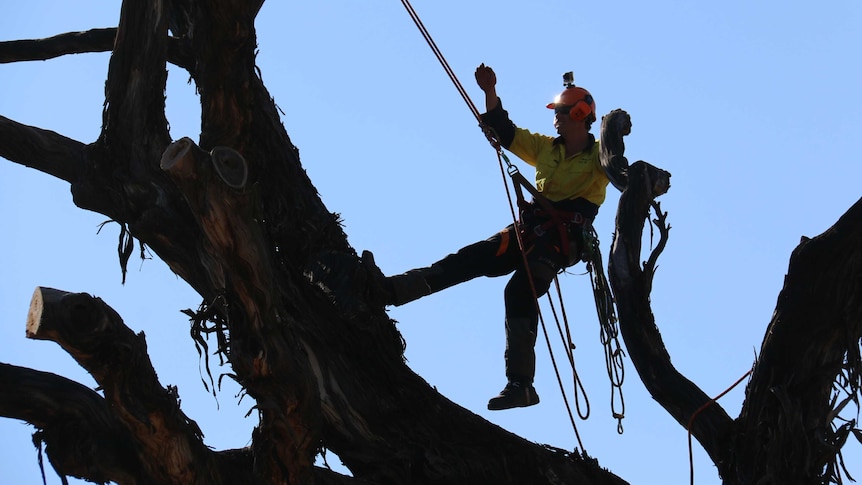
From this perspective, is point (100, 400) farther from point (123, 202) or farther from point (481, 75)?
point (481, 75)

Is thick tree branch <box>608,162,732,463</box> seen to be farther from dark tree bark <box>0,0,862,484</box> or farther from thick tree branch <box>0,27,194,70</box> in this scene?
thick tree branch <box>0,27,194,70</box>

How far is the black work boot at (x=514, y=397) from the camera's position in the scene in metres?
6.20

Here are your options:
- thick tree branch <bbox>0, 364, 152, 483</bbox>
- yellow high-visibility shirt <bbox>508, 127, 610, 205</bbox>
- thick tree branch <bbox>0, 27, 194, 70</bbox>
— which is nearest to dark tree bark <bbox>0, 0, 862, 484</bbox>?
thick tree branch <bbox>0, 364, 152, 483</bbox>

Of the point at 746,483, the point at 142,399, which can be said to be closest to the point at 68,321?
the point at 142,399

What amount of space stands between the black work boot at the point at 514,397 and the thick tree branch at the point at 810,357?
1435mm

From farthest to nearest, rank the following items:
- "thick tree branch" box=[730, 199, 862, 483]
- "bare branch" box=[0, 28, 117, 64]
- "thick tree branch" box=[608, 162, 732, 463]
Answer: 1. "bare branch" box=[0, 28, 117, 64]
2. "thick tree branch" box=[608, 162, 732, 463]
3. "thick tree branch" box=[730, 199, 862, 483]

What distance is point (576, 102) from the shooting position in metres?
7.08

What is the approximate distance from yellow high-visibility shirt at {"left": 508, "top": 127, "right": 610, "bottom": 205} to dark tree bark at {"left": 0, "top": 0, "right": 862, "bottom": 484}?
853 millimetres

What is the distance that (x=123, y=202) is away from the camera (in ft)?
17.5

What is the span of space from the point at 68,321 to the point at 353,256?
1.98 metres

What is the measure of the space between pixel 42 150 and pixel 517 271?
98.9 inches

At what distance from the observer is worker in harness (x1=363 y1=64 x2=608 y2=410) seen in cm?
632

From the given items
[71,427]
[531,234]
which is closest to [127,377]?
[71,427]

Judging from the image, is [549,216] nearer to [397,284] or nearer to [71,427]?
[397,284]
